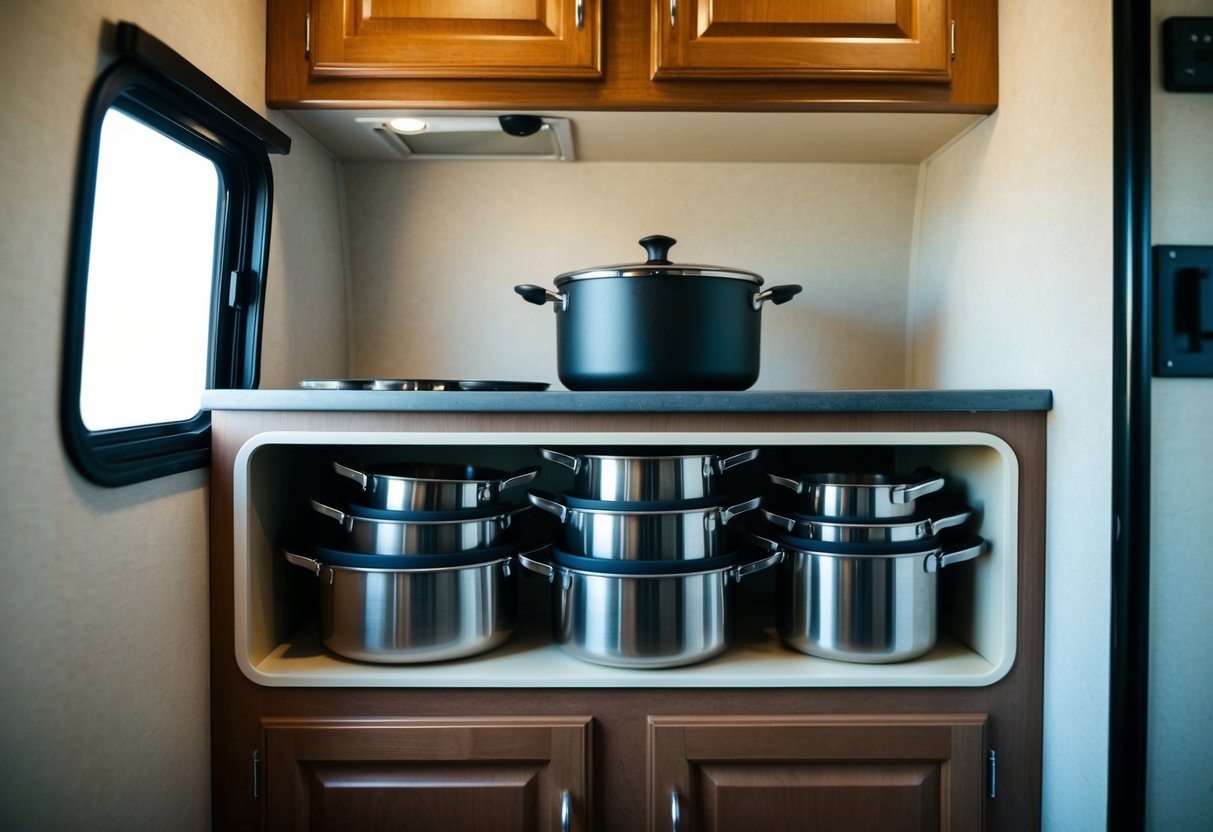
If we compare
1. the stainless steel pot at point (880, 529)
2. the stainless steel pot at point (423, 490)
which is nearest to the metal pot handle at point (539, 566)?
the stainless steel pot at point (423, 490)

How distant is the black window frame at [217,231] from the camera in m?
0.82

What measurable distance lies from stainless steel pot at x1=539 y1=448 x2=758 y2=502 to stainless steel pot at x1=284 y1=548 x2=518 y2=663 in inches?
8.8

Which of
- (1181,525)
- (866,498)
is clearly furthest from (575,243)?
(1181,525)

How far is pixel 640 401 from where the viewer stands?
1.06 meters

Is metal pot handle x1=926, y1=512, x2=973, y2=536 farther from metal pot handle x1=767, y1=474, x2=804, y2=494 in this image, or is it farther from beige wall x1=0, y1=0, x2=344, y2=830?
beige wall x1=0, y1=0, x2=344, y2=830

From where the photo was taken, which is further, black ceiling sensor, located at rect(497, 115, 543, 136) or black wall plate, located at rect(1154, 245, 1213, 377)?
black ceiling sensor, located at rect(497, 115, 543, 136)

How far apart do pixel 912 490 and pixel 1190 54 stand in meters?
0.69

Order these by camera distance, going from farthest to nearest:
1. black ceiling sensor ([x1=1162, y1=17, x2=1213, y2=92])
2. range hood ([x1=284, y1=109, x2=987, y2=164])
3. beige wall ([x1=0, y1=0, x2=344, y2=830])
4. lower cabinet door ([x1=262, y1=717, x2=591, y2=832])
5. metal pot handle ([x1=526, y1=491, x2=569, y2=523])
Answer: range hood ([x1=284, y1=109, x2=987, y2=164]), metal pot handle ([x1=526, y1=491, x2=569, y2=523]), lower cabinet door ([x1=262, y1=717, x2=591, y2=832]), black ceiling sensor ([x1=1162, y1=17, x2=1213, y2=92]), beige wall ([x1=0, y1=0, x2=344, y2=830])

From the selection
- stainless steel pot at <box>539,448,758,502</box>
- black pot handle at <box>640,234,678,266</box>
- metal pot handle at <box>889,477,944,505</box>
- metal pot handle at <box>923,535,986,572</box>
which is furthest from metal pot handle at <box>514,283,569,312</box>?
metal pot handle at <box>923,535,986,572</box>

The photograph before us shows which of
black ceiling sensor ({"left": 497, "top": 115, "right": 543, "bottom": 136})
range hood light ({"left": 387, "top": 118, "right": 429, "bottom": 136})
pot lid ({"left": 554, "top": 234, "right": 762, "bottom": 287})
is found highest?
range hood light ({"left": 387, "top": 118, "right": 429, "bottom": 136})

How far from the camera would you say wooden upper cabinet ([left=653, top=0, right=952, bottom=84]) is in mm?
1224

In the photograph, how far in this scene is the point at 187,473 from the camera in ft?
3.37

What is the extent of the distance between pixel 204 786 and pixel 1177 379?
150 cm

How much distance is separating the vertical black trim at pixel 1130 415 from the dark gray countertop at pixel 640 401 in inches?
5.3
